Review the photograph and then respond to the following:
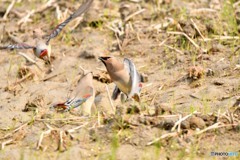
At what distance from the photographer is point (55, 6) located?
961 cm

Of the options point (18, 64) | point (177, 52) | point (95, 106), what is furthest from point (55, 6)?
point (95, 106)

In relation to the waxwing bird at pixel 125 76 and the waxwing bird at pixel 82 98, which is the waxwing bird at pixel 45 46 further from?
the waxwing bird at pixel 125 76

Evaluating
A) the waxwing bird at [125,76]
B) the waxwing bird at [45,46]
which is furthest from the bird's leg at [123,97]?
the waxwing bird at [45,46]

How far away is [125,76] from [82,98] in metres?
0.46

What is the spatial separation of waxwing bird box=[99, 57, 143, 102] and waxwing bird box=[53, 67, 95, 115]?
10.0 inches

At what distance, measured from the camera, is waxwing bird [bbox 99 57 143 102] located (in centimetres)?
658

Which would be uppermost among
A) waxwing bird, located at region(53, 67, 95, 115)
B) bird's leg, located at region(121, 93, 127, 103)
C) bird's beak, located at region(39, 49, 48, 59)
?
bird's beak, located at region(39, 49, 48, 59)

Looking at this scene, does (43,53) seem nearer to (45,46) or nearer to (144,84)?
(45,46)

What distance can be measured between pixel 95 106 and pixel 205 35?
1874 mm

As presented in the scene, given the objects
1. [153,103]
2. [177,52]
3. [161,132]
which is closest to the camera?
[161,132]

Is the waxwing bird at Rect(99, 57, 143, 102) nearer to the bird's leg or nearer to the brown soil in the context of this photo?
the bird's leg

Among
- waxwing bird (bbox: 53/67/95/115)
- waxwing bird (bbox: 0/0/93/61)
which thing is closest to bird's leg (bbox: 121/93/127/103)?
waxwing bird (bbox: 53/67/95/115)

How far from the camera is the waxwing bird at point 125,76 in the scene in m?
6.58

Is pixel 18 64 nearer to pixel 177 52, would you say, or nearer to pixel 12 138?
pixel 177 52
